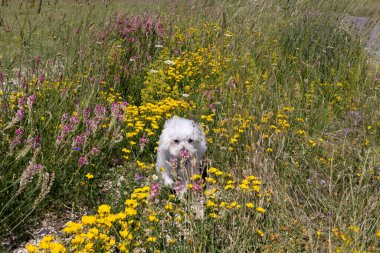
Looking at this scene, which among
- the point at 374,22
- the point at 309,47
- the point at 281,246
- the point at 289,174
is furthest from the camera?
the point at 309,47

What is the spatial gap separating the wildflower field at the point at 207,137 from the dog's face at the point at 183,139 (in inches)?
6.4

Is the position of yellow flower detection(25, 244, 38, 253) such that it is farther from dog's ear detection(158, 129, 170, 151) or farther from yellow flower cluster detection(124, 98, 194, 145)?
yellow flower cluster detection(124, 98, 194, 145)

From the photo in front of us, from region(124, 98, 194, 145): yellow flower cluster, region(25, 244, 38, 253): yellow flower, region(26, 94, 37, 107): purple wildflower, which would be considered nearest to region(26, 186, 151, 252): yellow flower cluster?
region(25, 244, 38, 253): yellow flower

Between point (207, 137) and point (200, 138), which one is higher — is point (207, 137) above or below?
below

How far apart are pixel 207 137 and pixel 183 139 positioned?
0.58 m

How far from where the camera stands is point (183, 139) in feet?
11.4

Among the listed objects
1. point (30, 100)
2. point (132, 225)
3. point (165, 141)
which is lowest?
point (132, 225)

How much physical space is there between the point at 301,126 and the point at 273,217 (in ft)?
5.24

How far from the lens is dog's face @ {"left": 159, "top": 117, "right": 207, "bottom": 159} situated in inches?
134

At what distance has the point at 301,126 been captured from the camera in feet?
13.0

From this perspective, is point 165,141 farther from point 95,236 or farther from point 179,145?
point 95,236

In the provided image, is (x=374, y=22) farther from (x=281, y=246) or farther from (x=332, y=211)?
(x=281, y=246)

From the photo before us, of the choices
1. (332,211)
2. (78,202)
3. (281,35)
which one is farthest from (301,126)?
(281,35)

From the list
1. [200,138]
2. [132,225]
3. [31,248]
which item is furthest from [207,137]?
[31,248]
